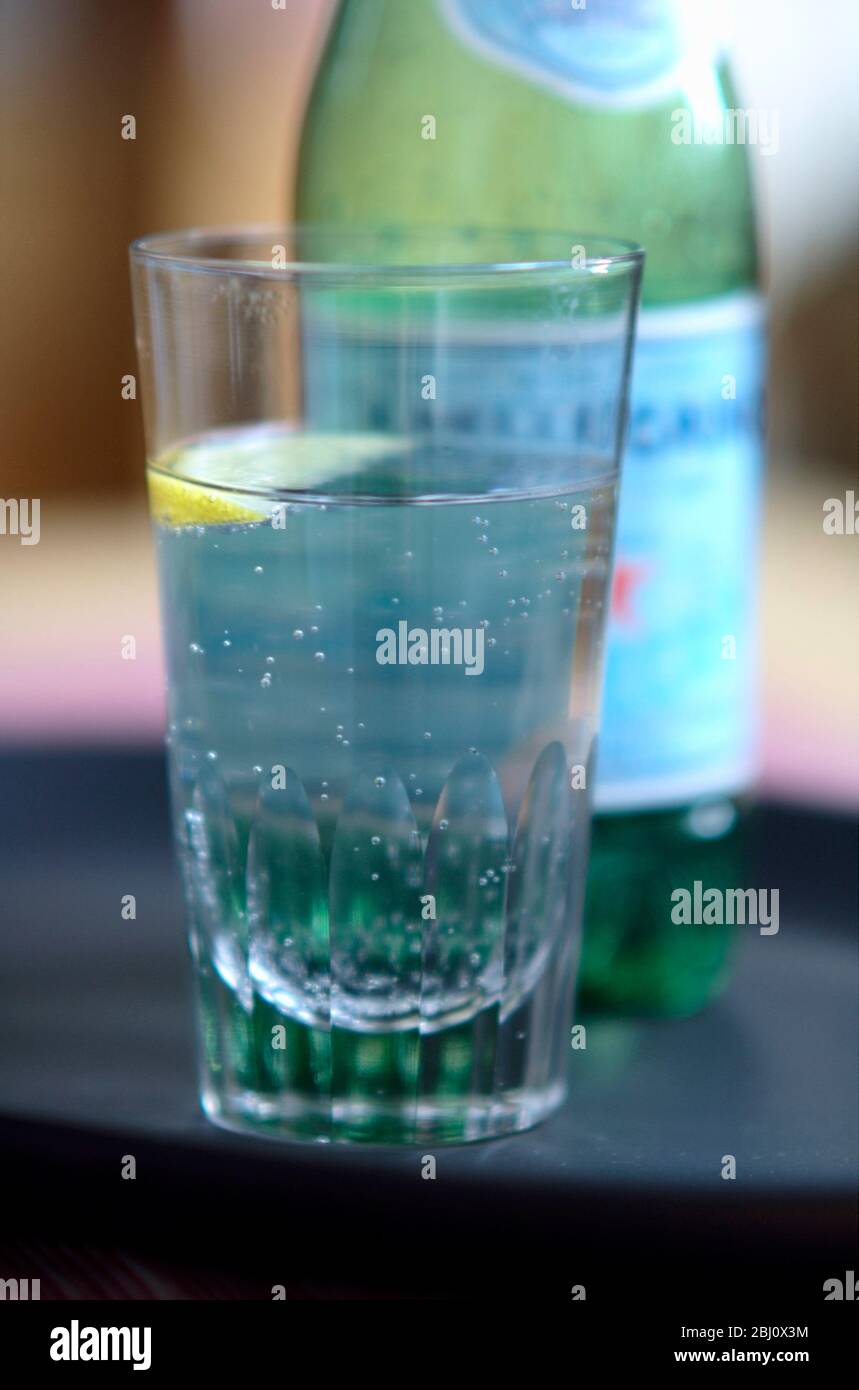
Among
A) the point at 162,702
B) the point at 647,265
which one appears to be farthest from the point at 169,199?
the point at 647,265

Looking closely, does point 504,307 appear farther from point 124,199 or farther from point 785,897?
point 124,199

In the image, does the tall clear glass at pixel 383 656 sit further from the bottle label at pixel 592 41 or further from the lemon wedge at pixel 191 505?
the bottle label at pixel 592 41

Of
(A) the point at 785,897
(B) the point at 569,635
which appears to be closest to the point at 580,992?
(A) the point at 785,897

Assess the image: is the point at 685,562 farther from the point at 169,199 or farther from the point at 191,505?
the point at 169,199

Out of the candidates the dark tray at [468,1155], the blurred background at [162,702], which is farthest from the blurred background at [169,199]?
the dark tray at [468,1155]

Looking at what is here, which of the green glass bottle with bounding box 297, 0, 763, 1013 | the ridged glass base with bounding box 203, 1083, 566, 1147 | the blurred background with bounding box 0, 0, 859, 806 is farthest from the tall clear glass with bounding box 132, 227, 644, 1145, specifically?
the blurred background with bounding box 0, 0, 859, 806

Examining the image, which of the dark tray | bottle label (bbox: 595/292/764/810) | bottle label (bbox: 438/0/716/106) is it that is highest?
bottle label (bbox: 438/0/716/106)

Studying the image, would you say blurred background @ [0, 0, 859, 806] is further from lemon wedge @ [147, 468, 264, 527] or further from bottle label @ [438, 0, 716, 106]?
lemon wedge @ [147, 468, 264, 527]
